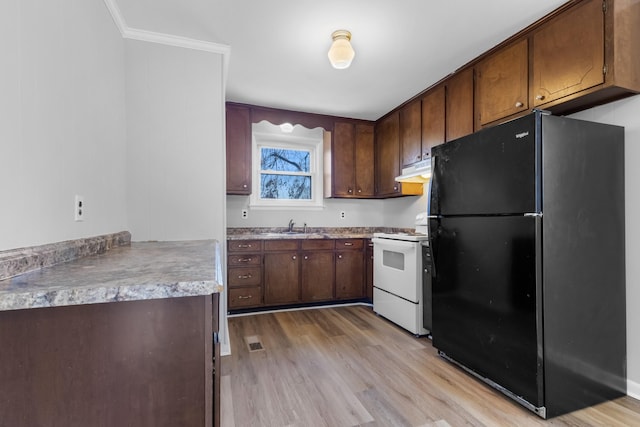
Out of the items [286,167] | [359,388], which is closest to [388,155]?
[286,167]

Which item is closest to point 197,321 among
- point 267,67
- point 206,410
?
point 206,410

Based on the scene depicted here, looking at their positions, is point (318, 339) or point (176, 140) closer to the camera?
point (176, 140)

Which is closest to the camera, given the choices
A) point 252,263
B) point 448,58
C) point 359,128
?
point 448,58

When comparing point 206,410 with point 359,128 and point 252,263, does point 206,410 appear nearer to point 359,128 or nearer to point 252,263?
point 252,263

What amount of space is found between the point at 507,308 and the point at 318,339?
151 centimetres

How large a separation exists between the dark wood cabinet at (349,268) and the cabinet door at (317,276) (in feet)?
0.33

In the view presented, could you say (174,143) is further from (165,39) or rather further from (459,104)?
(459,104)

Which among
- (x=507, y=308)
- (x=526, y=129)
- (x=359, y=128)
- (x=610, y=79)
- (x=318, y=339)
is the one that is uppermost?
(x=359, y=128)

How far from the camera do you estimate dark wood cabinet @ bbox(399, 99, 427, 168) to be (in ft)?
10.5

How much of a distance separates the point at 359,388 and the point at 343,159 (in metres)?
2.69

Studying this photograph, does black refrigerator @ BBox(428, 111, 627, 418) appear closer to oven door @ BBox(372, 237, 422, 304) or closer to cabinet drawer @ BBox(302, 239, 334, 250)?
oven door @ BBox(372, 237, 422, 304)

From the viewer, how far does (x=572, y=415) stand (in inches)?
65.2

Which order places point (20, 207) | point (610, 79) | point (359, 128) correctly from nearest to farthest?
point (20, 207), point (610, 79), point (359, 128)

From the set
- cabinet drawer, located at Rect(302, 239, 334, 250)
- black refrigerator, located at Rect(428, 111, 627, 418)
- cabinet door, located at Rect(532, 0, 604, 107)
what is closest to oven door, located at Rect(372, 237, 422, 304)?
cabinet drawer, located at Rect(302, 239, 334, 250)
